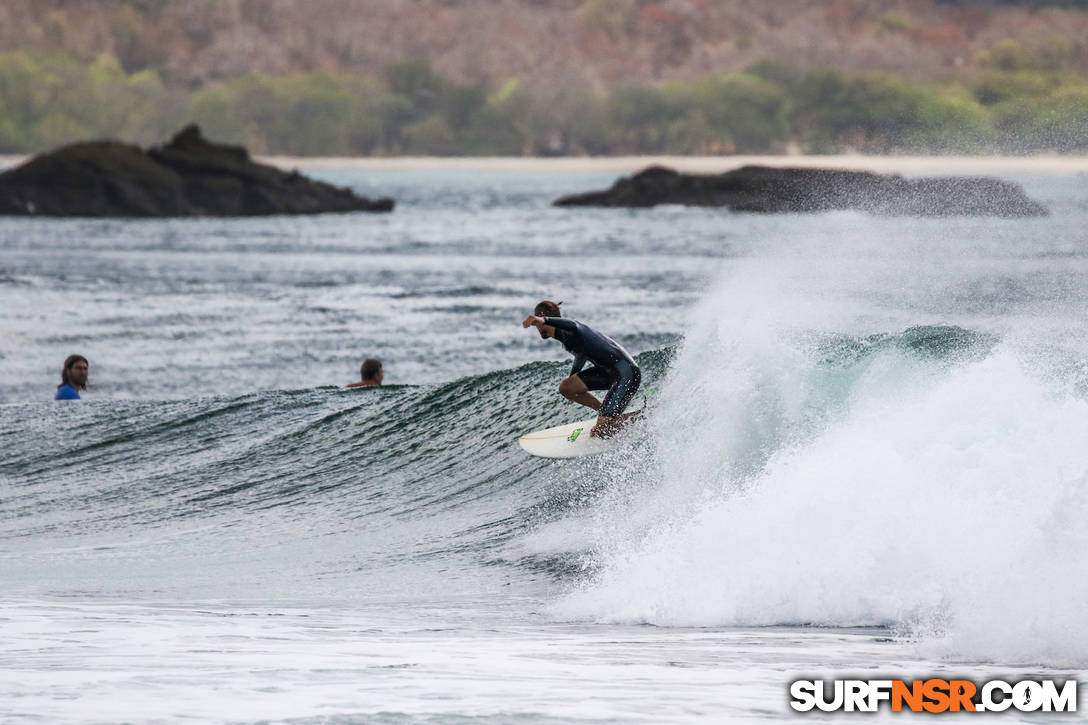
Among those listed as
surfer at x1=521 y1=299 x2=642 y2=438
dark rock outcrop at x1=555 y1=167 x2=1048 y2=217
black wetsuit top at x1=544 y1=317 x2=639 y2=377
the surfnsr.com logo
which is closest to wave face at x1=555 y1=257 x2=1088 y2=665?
surfer at x1=521 y1=299 x2=642 y2=438

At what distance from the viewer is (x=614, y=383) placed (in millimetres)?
12516

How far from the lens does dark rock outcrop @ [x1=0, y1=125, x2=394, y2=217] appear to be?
114 m

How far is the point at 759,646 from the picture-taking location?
8.05 meters

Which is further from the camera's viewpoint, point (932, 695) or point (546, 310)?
point (546, 310)

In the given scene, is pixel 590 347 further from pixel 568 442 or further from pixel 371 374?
pixel 371 374

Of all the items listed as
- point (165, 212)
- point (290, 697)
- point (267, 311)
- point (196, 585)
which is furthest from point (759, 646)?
point (165, 212)

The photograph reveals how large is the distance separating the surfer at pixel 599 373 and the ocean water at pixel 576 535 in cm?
32

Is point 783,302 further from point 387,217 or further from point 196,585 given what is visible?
point 387,217

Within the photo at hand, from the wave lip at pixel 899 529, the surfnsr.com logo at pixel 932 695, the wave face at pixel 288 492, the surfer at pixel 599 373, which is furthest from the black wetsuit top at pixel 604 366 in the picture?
the surfnsr.com logo at pixel 932 695

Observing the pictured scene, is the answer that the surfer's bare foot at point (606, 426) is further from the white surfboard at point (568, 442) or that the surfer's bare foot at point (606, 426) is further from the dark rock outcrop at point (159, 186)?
the dark rock outcrop at point (159, 186)

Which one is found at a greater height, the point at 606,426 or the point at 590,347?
the point at 590,347

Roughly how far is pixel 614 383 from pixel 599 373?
0.16m

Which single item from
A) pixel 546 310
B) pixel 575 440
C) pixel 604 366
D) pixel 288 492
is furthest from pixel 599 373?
pixel 288 492

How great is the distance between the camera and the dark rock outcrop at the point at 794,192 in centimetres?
8056
